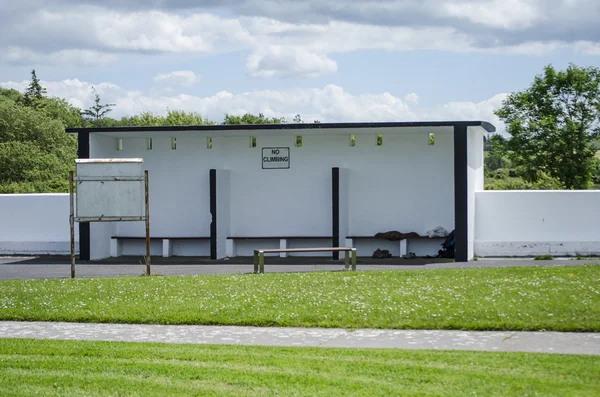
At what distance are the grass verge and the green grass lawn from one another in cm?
224

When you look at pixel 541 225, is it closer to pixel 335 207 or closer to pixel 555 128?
pixel 335 207

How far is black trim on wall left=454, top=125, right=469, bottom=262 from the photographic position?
22078 millimetres

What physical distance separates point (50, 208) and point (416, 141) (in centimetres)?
1093

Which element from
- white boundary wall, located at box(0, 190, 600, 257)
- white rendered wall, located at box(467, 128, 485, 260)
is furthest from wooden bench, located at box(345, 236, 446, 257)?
white boundary wall, located at box(0, 190, 600, 257)

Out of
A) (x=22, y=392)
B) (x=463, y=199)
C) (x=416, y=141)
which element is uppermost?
(x=416, y=141)

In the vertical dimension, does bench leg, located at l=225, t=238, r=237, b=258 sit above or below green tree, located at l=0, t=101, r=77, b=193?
below

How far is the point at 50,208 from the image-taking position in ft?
85.5

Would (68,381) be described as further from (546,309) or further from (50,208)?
(50,208)

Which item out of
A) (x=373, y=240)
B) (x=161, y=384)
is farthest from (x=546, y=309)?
(x=373, y=240)

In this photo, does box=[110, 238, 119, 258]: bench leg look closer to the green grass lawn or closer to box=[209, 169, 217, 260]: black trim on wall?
box=[209, 169, 217, 260]: black trim on wall

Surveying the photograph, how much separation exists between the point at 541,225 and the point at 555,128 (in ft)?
103

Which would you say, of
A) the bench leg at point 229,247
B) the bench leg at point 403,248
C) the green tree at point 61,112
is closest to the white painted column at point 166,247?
the bench leg at point 229,247

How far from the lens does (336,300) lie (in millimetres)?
13633

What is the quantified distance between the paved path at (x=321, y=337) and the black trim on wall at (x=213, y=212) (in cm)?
1110
